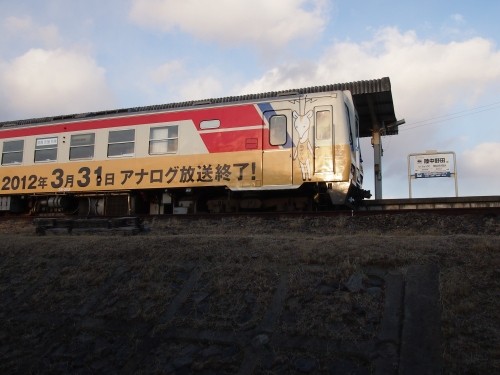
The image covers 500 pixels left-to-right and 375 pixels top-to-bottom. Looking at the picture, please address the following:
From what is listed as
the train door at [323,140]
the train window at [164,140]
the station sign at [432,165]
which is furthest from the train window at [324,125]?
the station sign at [432,165]

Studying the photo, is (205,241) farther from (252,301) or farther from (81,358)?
(81,358)

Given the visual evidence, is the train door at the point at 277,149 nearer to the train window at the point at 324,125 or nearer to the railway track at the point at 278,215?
the train window at the point at 324,125

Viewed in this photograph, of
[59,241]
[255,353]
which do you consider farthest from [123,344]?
[59,241]

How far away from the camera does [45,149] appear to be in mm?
14953

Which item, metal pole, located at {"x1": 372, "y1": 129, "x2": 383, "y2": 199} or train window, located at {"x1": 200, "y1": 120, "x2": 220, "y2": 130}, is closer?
train window, located at {"x1": 200, "y1": 120, "x2": 220, "y2": 130}

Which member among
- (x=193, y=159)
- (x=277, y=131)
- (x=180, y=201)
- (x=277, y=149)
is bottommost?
(x=180, y=201)

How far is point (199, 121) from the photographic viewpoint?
42.5ft

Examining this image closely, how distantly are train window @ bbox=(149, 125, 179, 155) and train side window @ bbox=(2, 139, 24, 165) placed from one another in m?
4.97

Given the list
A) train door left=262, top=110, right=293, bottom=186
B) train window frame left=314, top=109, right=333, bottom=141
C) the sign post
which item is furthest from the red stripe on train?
the sign post

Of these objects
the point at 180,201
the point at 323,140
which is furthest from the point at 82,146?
the point at 323,140

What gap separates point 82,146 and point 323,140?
290 inches

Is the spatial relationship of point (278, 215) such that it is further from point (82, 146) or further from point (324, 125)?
point (82, 146)

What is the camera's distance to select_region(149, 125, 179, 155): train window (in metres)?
13.2

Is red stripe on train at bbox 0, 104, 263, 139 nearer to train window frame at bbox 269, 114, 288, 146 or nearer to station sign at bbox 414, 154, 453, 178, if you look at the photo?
train window frame at bbox 269, 114, 288, 146
